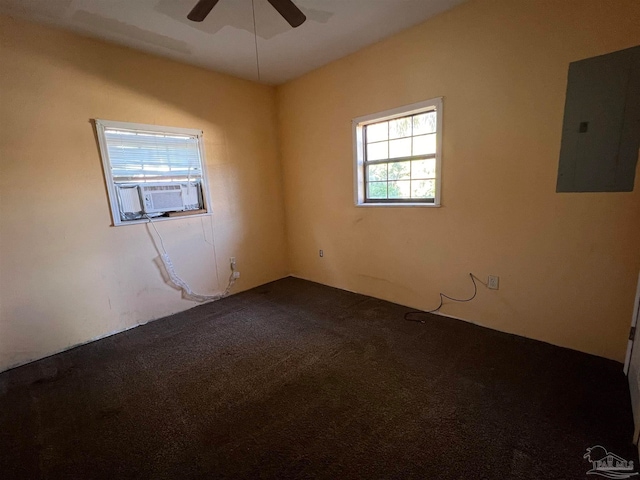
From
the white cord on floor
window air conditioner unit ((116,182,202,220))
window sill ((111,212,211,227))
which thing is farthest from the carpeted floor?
window air conditioner unit ((116,182,202,220))

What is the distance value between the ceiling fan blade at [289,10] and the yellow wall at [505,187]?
1354mm

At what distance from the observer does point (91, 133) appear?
2604 millimetres

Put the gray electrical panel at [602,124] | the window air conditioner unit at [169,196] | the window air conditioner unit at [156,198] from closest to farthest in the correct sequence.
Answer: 1. the gray electrical panel at [602,124]
2. the window air conditioner unit at [156,198]
3. the window air conditioner unit at [169,196]

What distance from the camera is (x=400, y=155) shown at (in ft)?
9.95

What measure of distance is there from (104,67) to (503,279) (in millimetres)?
4064

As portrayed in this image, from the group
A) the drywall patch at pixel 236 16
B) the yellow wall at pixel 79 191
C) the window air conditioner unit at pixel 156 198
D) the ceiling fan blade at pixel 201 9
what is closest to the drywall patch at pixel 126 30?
the yellow wall at pixel 79 191

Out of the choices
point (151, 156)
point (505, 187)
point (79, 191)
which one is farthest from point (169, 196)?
point (505, 187)

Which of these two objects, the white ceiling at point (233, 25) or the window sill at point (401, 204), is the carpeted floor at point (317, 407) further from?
the white ceiling at point (233, 25)

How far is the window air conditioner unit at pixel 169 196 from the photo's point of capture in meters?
2.98

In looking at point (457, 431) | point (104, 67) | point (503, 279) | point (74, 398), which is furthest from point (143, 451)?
point (104, 67)

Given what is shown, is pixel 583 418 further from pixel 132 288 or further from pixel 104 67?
pixel 104 67

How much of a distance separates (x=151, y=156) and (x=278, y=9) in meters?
2.04

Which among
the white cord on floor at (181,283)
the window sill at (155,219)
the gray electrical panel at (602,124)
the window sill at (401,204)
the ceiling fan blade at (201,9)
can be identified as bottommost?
the white cord on floor at (181,283)

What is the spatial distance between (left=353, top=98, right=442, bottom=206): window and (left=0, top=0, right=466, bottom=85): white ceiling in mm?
734
